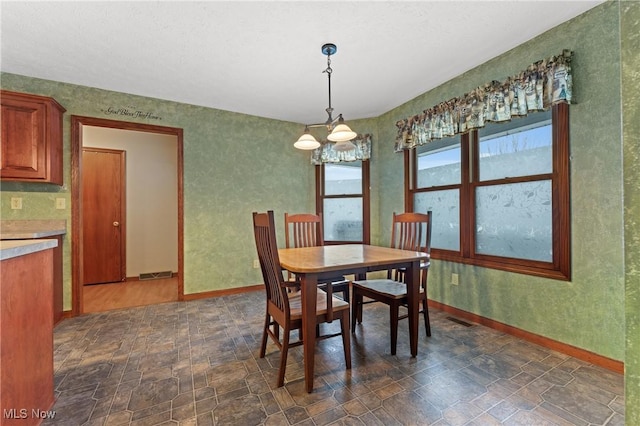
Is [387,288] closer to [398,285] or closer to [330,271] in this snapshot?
[398,285]

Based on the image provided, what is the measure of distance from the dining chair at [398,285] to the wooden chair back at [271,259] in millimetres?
843

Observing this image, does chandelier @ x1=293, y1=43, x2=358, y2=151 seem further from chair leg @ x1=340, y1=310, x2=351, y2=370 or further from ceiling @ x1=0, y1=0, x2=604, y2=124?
chair leg @ x1=340, y1=310, x2=351, y2=370

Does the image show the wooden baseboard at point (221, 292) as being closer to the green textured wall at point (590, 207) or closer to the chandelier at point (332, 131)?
the chandelier at point (332, 131)

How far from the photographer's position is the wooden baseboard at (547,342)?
1877 millimetres

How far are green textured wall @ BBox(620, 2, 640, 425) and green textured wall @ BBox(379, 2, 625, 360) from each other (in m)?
1.41

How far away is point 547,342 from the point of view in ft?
7.16

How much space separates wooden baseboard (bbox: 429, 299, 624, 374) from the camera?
1877 millimetres

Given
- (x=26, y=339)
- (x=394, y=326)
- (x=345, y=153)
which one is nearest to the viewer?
(x=26, y=339)

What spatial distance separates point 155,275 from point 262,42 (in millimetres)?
4146

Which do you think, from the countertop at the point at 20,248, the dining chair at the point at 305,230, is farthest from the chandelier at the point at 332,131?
the countertop at the point at 20,248

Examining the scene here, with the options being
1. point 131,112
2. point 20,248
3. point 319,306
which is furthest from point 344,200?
point 20,248

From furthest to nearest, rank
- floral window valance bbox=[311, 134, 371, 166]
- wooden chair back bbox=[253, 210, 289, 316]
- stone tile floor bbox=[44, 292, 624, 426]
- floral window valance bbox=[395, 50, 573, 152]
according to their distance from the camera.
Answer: floral window valance bbox=[311, 134, 371, 166] → floral window valance bbox=[395, 50, 573, 152] → wooden chair back bbox=[253, 210, 289, 316] → stone tile floor bbox=[44, 292, 624, 426]

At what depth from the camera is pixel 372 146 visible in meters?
4.08

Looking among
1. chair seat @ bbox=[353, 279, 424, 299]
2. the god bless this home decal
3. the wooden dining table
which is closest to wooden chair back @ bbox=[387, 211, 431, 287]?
chair seat @ bbox=[353, 279, 424, 299]
